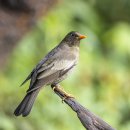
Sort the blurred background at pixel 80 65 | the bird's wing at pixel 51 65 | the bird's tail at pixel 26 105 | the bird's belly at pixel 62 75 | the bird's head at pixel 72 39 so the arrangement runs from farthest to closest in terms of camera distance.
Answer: the blurred background at pixel 80 65 → the bird's head at pixel 72 39 → the bird's belly at pixel 62 75 → the bird's wing at pixel 51 65 → the bird's tail at pixel 26 105

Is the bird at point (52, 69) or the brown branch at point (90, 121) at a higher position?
the bird at point (52, 69)

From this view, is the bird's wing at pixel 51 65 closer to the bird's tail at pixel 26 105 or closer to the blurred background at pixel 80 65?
the bird's tail at pixel 26 105

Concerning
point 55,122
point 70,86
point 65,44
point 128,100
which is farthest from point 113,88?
point 65,44

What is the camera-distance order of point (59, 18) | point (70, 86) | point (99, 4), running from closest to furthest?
point (70, 86)
point (59, 18)
point (99, 4)

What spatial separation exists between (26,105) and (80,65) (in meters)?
5.78

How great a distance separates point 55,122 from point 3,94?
65 centimetres

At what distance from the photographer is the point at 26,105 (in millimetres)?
2846

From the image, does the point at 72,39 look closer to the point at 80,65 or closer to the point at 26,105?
the point at 26,105

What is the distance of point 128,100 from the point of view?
8227mm

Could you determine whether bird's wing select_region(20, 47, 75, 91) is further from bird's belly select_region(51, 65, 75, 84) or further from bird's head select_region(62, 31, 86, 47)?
bird's head select_region(62, 31, 86, 47)

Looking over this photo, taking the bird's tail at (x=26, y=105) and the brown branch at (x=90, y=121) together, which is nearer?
the brown branch at (x=90, y=121)

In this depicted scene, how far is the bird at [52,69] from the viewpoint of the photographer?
9.86 ft

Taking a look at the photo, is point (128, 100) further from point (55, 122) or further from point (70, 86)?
point (55, 122)

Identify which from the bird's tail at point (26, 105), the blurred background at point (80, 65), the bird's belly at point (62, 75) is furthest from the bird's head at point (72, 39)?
the blurred background at point (80, 65)
